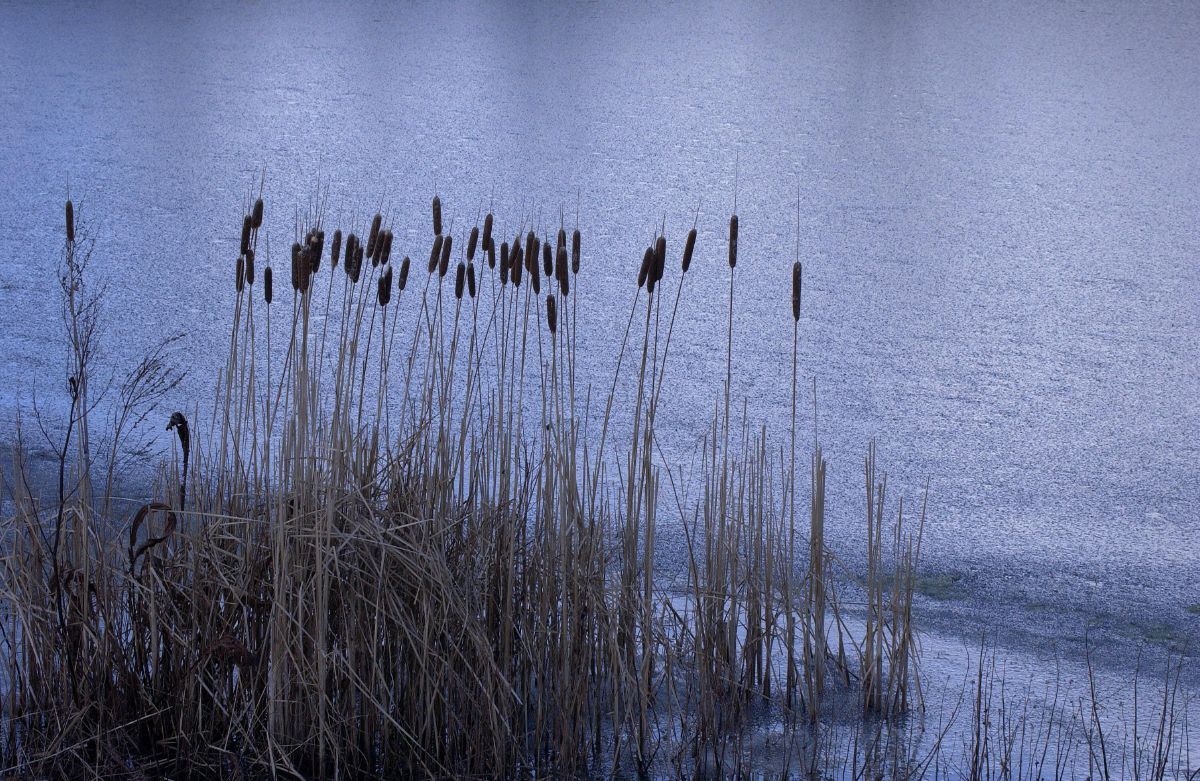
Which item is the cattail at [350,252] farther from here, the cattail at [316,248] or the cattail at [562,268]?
the cattail at [562,268]

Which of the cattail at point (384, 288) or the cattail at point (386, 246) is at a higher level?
the cattail at point (386, 246)

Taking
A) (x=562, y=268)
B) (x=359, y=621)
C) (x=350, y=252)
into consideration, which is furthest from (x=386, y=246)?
(x=359, y=621)

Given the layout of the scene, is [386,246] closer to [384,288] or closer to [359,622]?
[384,288]

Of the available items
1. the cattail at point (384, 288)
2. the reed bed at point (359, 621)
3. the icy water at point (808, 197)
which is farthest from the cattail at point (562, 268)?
the icy water at point (808, 197)

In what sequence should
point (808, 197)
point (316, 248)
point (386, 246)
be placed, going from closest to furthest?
point (316, 248) → point (386, 246) → point (808, 197)

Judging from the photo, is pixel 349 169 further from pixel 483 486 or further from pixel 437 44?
pixel 483 486

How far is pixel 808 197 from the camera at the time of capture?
5.46 m

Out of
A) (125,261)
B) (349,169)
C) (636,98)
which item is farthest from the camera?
(636,98)

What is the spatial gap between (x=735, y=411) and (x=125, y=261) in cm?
225

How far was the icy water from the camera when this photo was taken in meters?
3.16

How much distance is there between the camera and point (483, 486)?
5.77 ft

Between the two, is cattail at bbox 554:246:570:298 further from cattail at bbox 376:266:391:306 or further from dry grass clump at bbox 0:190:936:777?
cattail at bbox 376:266:391:306

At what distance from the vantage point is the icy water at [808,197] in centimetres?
316

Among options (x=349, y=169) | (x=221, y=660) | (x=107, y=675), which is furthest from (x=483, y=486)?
(x=349, y=169)
